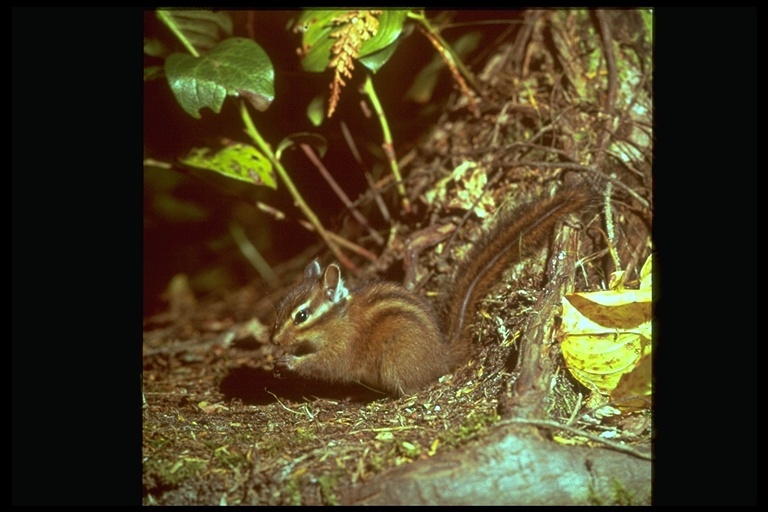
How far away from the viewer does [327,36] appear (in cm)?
471

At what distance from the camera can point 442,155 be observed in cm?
573

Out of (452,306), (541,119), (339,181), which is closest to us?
(452,306)

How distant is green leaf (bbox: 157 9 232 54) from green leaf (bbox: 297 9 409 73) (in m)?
0.76

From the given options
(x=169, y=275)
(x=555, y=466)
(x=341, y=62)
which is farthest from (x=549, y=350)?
(x=169, y=275)

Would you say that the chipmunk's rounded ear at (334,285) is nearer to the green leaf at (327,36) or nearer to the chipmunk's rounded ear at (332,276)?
the chipmunk's rounded ear at (332,276)

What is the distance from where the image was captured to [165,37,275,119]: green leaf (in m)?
4.44

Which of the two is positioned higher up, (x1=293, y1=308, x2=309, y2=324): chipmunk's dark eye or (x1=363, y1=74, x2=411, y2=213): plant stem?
(x1=363, y1=74, x2=411, y2=213): plant stem

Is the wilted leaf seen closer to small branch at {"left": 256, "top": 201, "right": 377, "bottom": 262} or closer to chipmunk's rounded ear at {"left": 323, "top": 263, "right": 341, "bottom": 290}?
chipmunk's rounded ear at {"left": 323, "top": 263, "right": 341, "bottom": 290}

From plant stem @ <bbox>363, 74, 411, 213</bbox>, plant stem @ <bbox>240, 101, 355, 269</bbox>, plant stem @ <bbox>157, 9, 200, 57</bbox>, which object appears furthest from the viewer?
plant stem @ <bbox>363, 74, 411, 213</bbox>

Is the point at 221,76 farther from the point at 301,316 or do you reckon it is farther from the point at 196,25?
the point at 301,316

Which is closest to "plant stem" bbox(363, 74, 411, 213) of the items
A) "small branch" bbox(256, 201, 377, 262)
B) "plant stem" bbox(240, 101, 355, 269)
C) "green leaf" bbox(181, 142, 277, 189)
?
"small branch" bbox(256, 201, 377, 262)

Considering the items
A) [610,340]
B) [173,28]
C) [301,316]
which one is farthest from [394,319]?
Result: [173,28]

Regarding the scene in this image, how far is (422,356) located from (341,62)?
193 cm

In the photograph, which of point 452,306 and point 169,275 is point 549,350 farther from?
point 169,275
